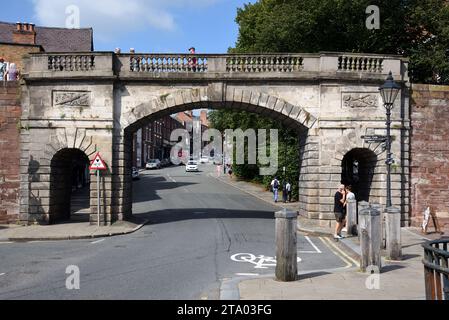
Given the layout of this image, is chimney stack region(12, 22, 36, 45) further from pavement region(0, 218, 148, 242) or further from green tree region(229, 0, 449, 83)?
pavement region(0, 218, 148, 242)

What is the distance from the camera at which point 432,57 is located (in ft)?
84.8

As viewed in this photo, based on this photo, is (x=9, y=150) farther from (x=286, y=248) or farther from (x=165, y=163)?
(x=165, y=163)

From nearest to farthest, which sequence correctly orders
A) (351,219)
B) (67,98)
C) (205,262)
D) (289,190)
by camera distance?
1. (205,262)
2. (351,219)
3. (67,98)
4. (289,190)

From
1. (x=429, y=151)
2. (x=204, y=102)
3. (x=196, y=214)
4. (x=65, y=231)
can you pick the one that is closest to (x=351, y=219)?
(x=429, y=151)

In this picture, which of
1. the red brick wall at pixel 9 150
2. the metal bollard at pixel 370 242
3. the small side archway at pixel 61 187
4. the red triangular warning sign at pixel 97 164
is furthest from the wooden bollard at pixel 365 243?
the red brick wall at pixel 9 150

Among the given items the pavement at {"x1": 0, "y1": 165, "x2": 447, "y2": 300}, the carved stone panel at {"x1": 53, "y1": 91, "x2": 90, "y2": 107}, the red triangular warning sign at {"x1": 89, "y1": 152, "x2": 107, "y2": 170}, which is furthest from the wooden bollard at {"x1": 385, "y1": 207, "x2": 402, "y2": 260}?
the carved stone panel at {"x1": 53, "y1": 91, "x2": 90, "y2": 107}

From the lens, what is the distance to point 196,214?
2258 cm

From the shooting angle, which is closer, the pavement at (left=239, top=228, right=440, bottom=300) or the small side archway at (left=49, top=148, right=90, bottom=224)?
the pavement at (left=239, top=228, right=440, bottom=300)

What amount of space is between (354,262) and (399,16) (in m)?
21.2

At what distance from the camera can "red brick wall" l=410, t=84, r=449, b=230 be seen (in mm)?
19750

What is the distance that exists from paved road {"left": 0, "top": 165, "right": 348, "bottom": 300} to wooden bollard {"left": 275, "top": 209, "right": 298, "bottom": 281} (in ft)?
3.79

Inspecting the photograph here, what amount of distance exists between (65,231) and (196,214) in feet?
23.4
